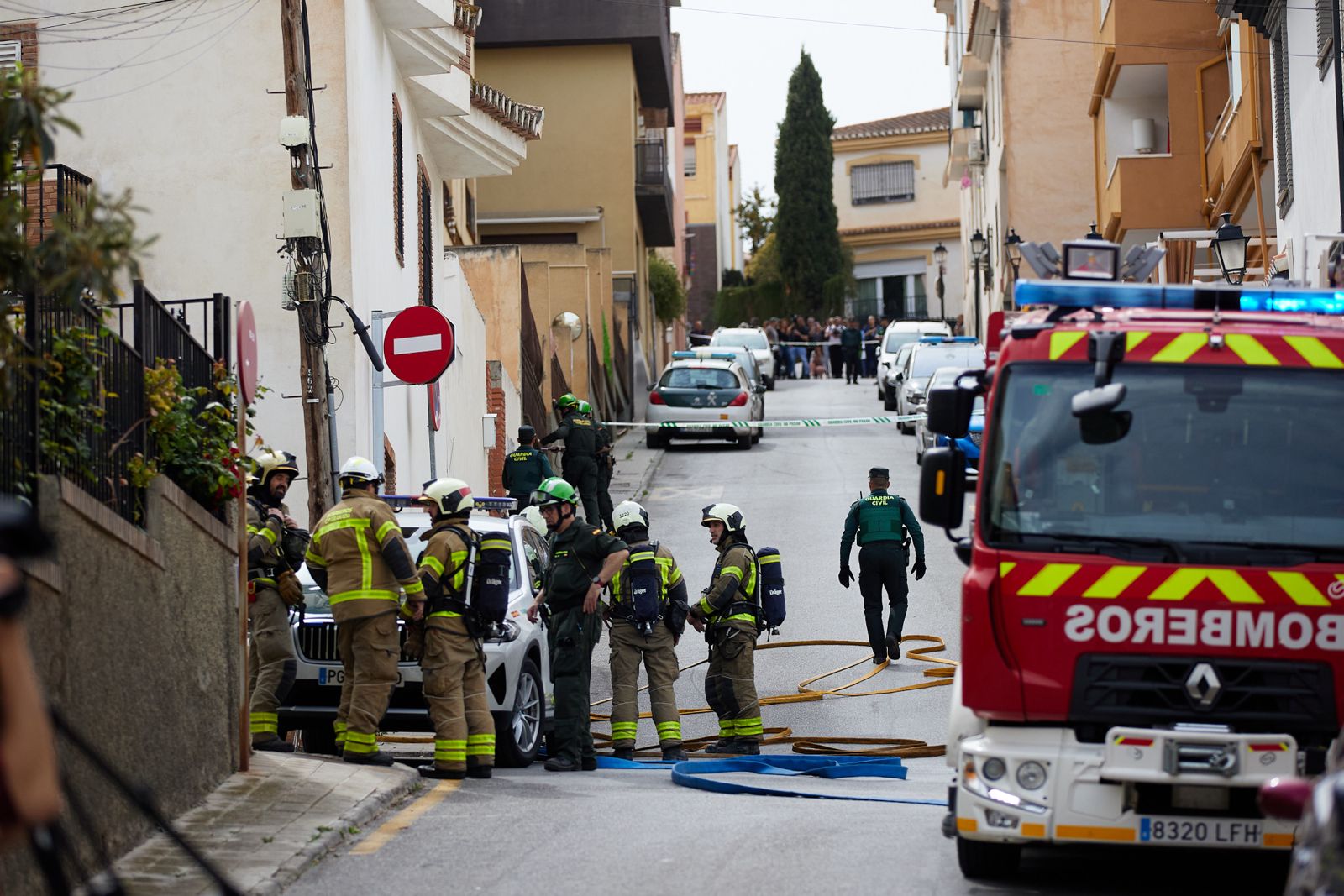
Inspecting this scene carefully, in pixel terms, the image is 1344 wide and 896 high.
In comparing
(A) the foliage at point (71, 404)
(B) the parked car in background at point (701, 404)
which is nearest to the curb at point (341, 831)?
(A) the foliage at point (71, 404)

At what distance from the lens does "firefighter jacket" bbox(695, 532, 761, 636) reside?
14484mm

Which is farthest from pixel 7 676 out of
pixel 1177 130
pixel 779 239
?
pixel 779 239

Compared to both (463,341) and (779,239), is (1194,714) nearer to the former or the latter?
(463,341)

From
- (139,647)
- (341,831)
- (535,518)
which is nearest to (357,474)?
(139,647)

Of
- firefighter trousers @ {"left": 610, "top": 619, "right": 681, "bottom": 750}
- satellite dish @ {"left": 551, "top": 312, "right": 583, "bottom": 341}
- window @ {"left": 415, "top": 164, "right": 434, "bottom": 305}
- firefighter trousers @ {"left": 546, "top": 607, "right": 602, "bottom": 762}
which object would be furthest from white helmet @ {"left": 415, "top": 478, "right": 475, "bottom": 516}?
satellite dish @ {"left": 551, "top": 312, "right": 583, "bottom": 341}

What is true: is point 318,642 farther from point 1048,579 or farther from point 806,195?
point 806,195

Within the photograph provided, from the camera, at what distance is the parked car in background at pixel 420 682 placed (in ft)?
41.3

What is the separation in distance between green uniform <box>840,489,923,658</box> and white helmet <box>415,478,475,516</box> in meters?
6.39

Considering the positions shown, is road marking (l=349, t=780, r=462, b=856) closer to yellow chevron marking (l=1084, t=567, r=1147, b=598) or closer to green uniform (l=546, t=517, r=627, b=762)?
green uniform (l=546, t=517, r=627, b=762)

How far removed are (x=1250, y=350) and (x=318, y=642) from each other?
6844mm

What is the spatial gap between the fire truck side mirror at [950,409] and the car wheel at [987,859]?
1772 millimetres

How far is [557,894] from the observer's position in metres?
7.92

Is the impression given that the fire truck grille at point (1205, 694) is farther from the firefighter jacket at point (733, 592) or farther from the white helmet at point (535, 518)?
the white helmet at point (535, 518)

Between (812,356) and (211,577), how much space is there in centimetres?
5270
